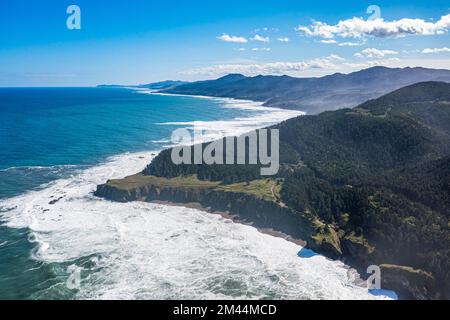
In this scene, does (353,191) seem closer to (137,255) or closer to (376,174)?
(376,174)

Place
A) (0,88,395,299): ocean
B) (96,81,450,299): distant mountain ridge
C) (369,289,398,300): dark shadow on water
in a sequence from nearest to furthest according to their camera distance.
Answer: (0,88,395,299): ocean
(369,289,398,300): dark shadow on water
(96,81,450,299): distant mountain ridge

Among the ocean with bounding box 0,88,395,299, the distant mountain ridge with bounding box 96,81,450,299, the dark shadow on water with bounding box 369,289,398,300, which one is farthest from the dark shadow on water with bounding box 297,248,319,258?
the dark shadow on water with bounding box 369,289,398,300

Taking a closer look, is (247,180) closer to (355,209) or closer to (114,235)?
(355,209)

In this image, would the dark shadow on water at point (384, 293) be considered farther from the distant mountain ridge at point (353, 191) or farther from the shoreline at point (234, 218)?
the shoreline at point (234, 218)

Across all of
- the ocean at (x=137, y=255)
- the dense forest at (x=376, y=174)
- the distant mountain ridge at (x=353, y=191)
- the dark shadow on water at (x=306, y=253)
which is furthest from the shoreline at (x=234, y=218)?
the dense forest at (x=376, y=174)

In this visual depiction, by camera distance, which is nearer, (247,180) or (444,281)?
(444,281)

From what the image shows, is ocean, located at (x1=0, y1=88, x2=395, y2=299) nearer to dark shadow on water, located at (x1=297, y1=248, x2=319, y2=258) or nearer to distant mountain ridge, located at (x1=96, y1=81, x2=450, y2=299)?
dark shadow on water, located at (x1=297, y1=248, x2=319, y2=258)

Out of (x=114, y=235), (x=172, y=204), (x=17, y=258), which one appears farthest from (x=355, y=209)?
(x=17, y=258)

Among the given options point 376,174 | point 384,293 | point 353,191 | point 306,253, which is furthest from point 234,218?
point 376,174
